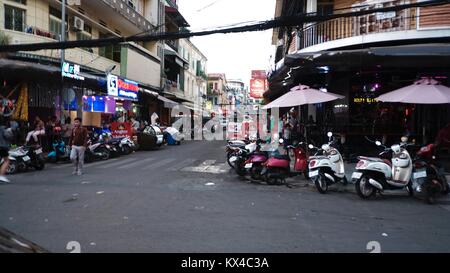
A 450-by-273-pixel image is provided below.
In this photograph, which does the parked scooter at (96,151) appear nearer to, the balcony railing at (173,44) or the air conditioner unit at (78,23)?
the air conditioner unit at (78,23)

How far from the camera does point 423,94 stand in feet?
36.5

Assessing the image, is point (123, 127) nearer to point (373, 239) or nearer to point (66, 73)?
point (66, 73)

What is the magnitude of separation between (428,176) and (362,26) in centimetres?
805

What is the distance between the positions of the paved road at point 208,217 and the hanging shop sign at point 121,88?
9612 mm

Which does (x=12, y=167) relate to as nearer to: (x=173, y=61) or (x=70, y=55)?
(x=70, y=55)

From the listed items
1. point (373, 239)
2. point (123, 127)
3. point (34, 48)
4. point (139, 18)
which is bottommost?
point (373, 239)

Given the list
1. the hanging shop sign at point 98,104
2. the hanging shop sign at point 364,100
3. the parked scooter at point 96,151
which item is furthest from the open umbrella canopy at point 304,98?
the hanging shop sign at point 98,104

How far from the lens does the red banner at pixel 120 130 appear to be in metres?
20.5

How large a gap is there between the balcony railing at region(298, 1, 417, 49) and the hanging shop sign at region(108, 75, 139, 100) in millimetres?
9867

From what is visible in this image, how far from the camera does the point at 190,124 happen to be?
4059 centimetres

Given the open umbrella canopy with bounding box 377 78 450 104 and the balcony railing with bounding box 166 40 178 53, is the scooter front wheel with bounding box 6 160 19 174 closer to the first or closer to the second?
the open umbrella canopy with bounding box 377 78 450 104

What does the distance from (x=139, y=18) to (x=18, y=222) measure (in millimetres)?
25428

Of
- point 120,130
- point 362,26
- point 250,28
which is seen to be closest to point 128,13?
point 120,130
